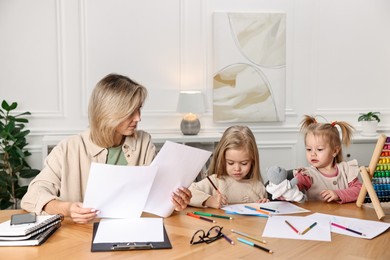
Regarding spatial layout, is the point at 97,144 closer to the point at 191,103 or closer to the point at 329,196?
the point at 329,196

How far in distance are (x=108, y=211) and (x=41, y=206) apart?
0.30 meters

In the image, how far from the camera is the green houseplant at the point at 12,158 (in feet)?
13.1

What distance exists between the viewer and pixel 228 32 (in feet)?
14.8

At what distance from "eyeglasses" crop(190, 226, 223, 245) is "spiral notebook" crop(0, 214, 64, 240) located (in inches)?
20.9

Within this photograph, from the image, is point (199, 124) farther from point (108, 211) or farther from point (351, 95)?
point (108, 211)

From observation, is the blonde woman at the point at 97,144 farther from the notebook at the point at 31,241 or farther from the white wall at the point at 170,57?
the white wall at the point at 170,57

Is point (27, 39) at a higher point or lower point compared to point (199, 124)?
higher

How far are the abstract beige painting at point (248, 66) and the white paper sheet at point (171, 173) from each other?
2567 millimetres

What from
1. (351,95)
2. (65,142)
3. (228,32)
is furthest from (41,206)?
(351,95)

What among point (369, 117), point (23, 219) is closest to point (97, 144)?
point (23, 219)

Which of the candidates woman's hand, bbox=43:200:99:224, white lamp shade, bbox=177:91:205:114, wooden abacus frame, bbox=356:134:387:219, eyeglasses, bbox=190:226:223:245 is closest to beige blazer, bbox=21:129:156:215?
woman's hand, bbox=43:200:99:224

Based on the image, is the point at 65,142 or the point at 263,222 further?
the point at 65,142

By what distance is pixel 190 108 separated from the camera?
4262 millimetres

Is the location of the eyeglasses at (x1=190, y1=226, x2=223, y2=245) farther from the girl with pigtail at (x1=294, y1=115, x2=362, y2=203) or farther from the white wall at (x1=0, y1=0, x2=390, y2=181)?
the white wall at (x1=0, y1=0, x2=390, y2=181)
